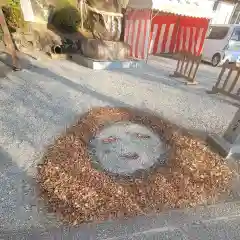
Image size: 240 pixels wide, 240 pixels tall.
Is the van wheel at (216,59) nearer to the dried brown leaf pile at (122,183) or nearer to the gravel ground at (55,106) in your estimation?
the gravel ground at (55,106)

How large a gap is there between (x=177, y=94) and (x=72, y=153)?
3714 mm

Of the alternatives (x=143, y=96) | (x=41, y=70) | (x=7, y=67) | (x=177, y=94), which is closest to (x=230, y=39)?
(x=177, y=94)

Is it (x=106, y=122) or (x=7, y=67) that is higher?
(x=106, y=122)

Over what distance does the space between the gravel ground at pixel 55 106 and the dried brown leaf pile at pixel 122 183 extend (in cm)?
23

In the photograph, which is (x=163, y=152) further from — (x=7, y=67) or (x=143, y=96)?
(x=7, y=67)

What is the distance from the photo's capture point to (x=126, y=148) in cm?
336

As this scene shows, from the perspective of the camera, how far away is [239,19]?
18.2 m

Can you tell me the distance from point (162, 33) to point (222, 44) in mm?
3294

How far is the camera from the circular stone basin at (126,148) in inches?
120

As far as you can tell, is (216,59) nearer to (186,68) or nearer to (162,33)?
(162,33)

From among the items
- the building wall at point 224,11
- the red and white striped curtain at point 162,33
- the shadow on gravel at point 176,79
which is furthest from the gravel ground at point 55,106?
the building wall at point 224,11

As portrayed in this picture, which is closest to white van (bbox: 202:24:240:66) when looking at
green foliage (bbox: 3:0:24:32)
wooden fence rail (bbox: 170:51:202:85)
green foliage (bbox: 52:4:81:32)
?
wooden fence rail (bbox: 170:51:202:85)

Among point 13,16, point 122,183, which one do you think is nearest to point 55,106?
point 122,183

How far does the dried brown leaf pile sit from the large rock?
514 cm
